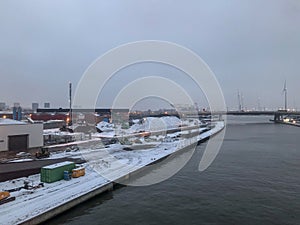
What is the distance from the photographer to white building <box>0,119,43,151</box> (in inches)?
845

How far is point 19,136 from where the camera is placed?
22594 mm

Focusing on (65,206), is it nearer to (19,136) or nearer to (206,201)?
(206,201)

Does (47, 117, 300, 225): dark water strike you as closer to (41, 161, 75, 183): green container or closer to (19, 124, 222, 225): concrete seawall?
(19, 124, 222, 225): concrete seawall

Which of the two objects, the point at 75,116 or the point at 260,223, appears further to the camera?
the point at 75,116

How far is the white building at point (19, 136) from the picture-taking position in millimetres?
21469

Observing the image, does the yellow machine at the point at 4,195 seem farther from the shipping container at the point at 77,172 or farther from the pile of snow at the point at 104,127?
the pile of snow at the point at 104,127

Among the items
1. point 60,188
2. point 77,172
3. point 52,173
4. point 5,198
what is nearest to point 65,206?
point 60,188

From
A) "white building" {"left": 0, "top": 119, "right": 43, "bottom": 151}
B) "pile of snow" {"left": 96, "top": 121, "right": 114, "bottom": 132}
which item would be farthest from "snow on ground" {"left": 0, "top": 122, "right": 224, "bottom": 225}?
"pile of snow" {"left": 96, "top": 121, "right": 114, "bottom": 132}

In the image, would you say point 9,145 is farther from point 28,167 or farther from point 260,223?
point 260,223

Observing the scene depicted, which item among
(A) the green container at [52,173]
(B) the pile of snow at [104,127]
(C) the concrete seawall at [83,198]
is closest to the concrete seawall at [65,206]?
(C) the concrete seawall at [83,198]

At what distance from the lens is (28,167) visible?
636 inches

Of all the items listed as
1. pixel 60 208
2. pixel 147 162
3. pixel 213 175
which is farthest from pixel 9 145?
pixel 213 175

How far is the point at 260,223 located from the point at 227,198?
2852 mm

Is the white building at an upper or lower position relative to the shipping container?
upper
